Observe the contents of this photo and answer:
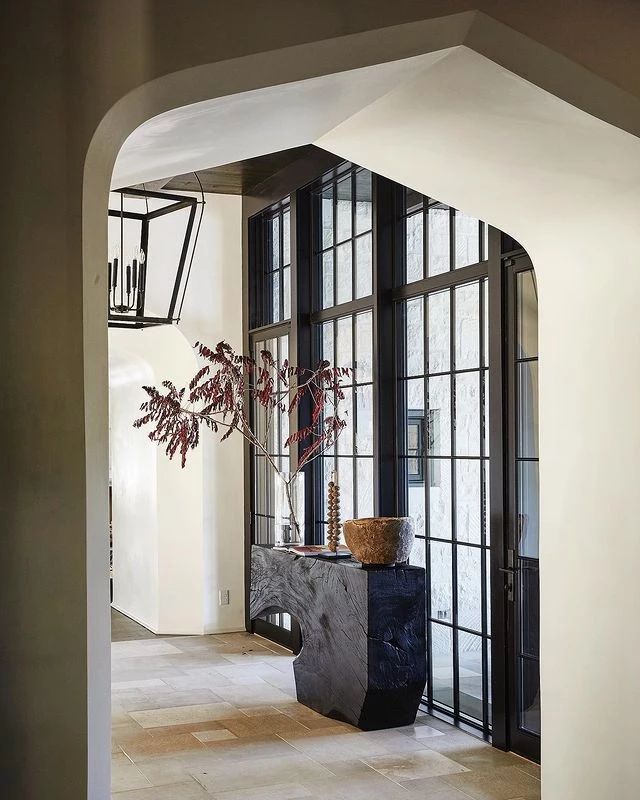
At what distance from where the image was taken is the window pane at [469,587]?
16.1ft

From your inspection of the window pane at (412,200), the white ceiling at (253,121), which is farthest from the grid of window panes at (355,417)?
the white ceiling at (253,121)

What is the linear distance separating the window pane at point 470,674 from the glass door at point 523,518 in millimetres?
385

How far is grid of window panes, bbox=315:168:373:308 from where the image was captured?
5.98 metres

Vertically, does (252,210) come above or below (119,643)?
above

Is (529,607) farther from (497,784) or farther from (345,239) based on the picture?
(345,239)

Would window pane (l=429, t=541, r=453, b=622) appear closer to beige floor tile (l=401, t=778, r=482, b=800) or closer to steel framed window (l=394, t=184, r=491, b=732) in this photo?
steel framed window (l=394, t=184, r=491, b=732)

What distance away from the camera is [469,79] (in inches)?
94.5

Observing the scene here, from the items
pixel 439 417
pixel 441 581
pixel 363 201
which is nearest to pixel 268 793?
pixel 441 581

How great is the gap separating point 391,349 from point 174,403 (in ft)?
4.76
